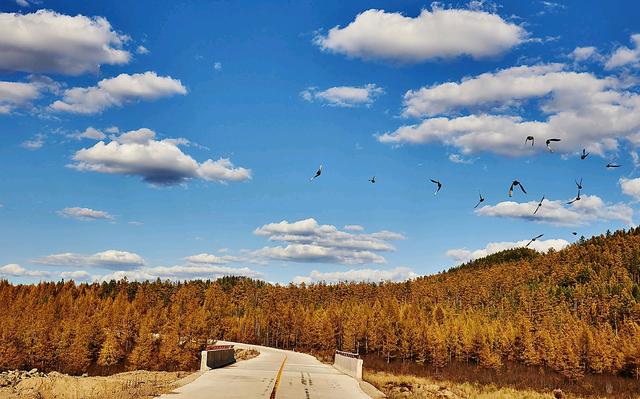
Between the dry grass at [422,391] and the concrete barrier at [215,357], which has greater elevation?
the concrete barrier at [215,357]

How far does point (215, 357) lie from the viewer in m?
34.1

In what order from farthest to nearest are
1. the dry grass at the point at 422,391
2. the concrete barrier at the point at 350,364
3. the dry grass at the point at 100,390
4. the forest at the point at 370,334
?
the forest at the point at 370,334 < the concrete barrier at the point at 350,364 < the dry grass at the point at 422,391 < the dry grass at the point at 100,390

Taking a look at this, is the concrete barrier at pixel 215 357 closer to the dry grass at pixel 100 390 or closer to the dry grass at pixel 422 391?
the dry grass at pixel 100 390

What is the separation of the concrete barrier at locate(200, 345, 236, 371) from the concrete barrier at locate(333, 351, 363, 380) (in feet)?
26.4

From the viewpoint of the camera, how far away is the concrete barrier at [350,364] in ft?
110

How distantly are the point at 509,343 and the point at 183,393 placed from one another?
89965mm

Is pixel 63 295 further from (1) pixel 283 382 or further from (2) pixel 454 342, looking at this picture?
(1) pixel 283 382

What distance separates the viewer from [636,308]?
124 m

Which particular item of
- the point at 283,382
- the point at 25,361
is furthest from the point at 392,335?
the point at 283,382

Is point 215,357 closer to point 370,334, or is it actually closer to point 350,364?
point 350,364

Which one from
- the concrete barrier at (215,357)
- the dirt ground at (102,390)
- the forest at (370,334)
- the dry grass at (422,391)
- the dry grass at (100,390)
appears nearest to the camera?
the dirt ground at (102,390)

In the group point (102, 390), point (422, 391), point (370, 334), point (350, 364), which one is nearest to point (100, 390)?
point (102, 390)

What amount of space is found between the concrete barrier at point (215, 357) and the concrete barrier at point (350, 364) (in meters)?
8.03

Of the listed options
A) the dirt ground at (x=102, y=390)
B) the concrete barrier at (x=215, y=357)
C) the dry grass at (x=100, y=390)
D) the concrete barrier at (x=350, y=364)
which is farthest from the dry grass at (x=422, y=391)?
the dry grass at (x=100, y=390)
